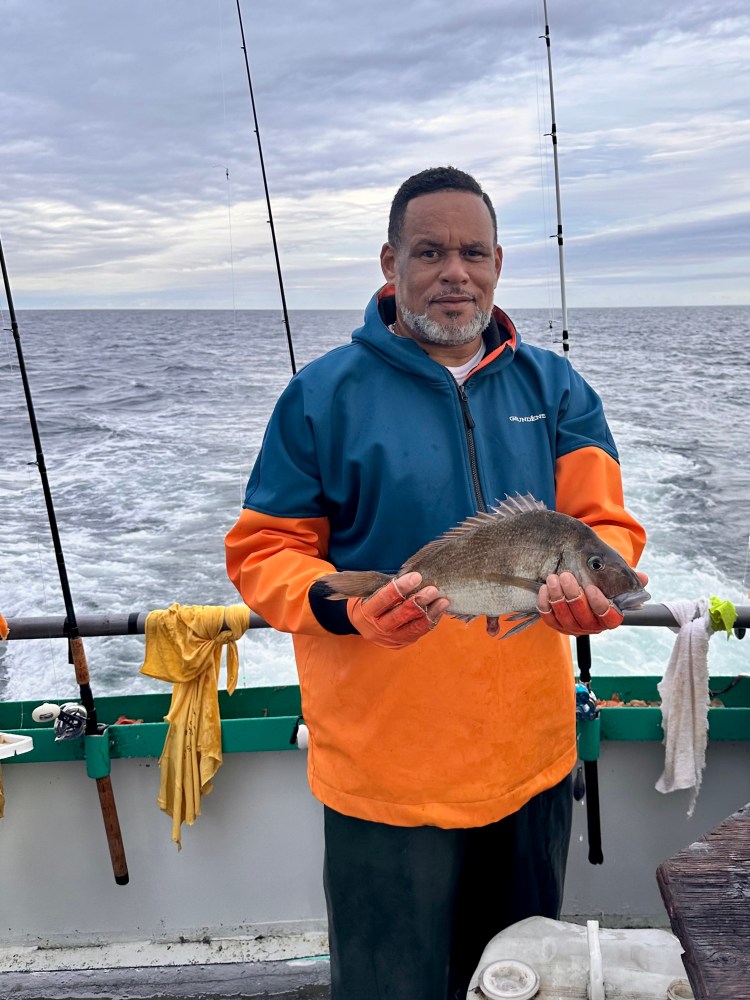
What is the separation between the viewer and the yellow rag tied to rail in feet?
11.1

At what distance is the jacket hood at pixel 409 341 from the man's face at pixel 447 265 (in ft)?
0.23

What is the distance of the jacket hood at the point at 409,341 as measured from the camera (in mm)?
2268

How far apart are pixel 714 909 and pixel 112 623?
2549mm

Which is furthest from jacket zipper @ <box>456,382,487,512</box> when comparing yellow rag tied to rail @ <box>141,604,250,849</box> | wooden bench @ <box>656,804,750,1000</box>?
yellow rag tied to rail @ <box>141,604,250,849</box>

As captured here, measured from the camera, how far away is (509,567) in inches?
80.5

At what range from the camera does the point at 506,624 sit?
2.16 metres

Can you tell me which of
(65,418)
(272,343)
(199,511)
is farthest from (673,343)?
(199,511)

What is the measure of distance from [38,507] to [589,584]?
37.0 feet

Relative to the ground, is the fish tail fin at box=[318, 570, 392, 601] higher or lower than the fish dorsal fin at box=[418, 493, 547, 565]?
lower

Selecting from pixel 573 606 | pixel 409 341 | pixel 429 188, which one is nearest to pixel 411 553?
pixel 573 606

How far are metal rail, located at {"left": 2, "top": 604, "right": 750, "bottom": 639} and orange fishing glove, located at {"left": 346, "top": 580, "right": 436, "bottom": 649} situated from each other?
1439 millimetres

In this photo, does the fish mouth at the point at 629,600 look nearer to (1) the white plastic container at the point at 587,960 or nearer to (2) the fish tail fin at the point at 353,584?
(2) the fish tail fin at the point at 353,584

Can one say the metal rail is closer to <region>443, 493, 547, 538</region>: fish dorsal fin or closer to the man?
the man

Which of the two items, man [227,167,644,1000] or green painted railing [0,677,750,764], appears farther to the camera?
green painted railing [0,677,750,764]
